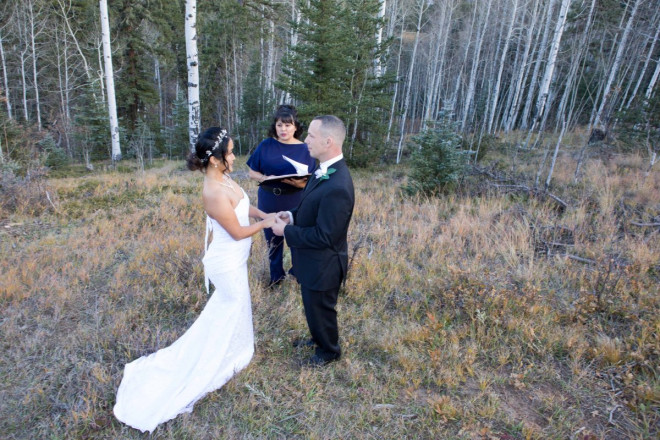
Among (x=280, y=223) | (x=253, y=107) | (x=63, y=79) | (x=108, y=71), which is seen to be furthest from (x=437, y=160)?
(x=63, y=79)

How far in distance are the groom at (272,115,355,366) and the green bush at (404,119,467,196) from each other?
6.19 metres

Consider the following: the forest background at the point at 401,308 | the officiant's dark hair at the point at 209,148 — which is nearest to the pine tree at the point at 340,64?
the forest background at the point at 401,308

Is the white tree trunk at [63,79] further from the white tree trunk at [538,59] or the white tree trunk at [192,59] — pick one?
the white tree trunk at [538,59]

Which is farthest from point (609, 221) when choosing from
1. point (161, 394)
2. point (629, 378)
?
point (161, 394)

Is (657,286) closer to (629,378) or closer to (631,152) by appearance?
(629,378)

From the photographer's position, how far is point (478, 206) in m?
7.78

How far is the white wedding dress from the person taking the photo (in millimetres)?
2867

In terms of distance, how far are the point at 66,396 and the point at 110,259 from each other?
2.79 m

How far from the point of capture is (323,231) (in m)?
2.62

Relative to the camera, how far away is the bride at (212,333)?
2.77 m

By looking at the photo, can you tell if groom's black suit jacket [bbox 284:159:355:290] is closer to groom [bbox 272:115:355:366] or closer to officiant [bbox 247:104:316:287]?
groom [bbox 272:115:355:366]

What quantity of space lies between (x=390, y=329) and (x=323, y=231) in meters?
1.82

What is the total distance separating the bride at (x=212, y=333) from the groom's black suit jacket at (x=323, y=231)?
0.33 metres

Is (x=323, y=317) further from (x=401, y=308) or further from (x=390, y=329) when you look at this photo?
(x=401, y=308)
